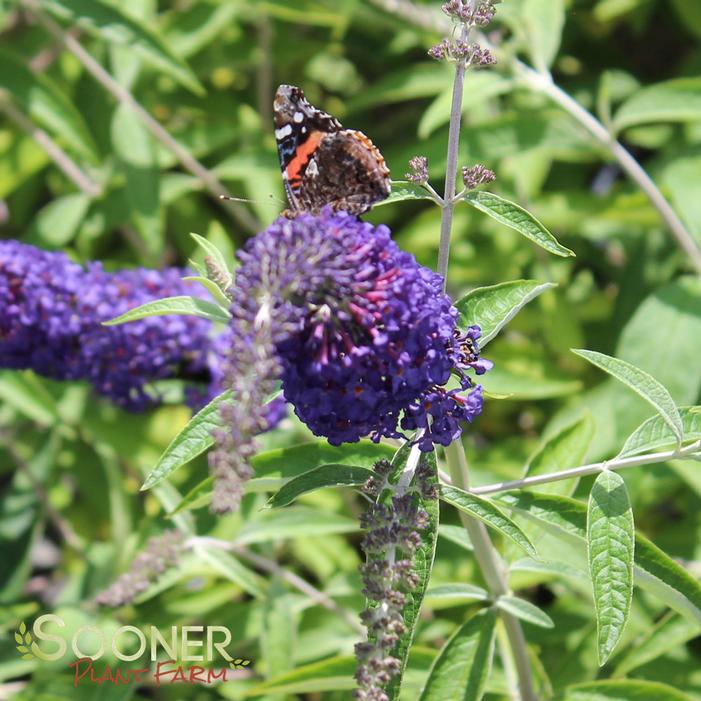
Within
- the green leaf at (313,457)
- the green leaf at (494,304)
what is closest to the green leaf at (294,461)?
the green leaf at (313,457)

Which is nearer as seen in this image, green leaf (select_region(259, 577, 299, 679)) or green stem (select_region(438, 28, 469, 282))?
green stem (select_region(438, 28, 469, 282))

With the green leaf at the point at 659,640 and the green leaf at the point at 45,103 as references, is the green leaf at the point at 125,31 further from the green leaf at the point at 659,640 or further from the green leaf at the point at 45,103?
the green leaf at the point at 659,640

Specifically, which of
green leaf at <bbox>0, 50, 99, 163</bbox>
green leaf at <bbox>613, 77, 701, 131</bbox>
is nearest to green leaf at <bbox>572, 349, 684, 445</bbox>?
green leaf at <bbox>613, 77, 701, 131</bbox>

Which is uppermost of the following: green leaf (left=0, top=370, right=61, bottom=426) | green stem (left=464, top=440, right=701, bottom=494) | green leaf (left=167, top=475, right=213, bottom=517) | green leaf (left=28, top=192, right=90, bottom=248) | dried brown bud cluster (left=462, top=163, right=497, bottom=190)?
green leaf (left=28, top=192, right=90, bottom=248)

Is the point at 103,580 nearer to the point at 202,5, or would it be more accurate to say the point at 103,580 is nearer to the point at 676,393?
the point at 676,393

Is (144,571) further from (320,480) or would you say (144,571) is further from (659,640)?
(659,640)

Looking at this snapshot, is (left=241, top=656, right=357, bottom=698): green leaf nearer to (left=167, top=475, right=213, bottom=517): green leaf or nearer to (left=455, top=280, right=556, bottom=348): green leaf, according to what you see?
(left=167, top=475, right=213, bottom=517): green leaf
